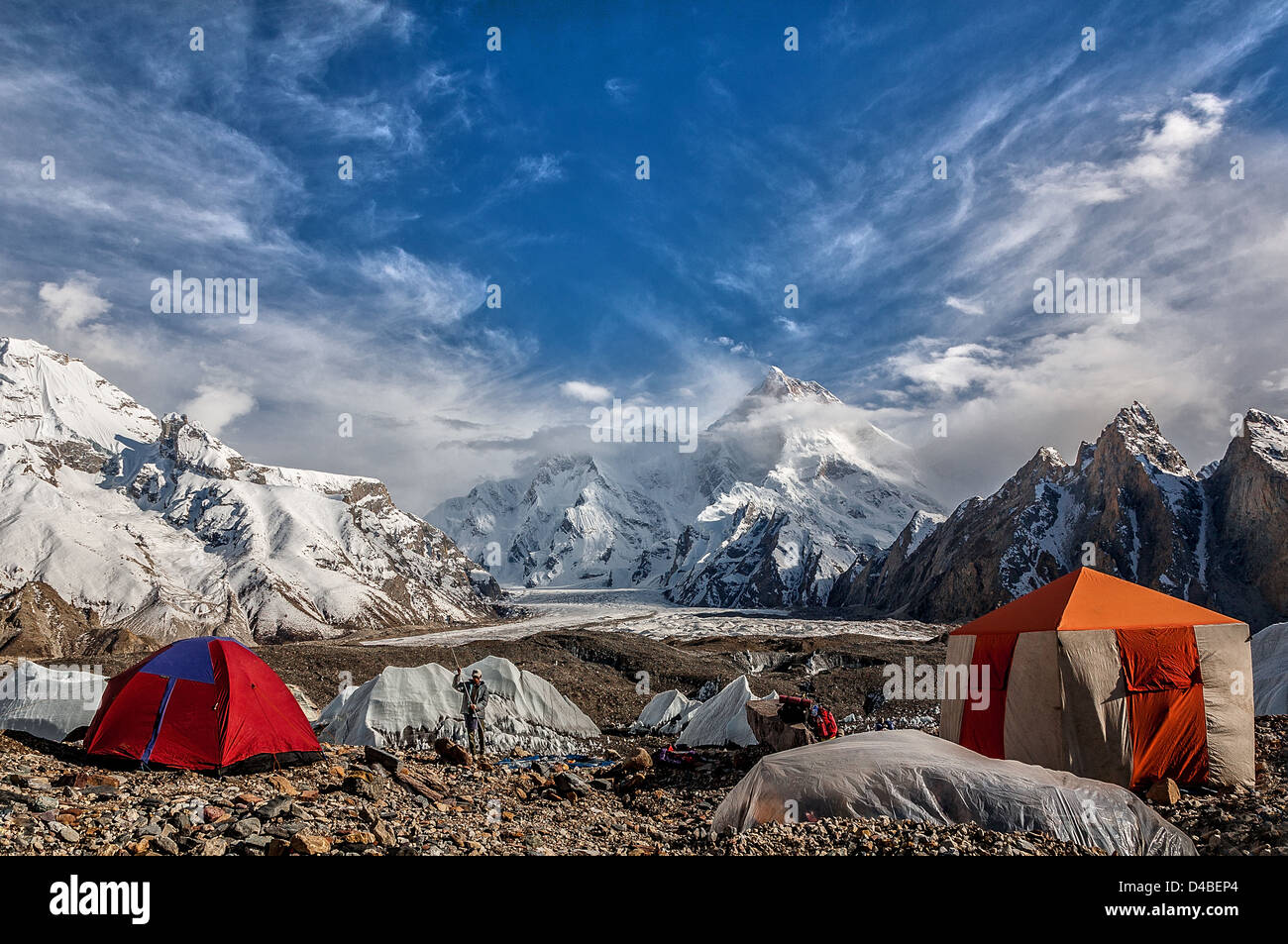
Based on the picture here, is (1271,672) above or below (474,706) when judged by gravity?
above

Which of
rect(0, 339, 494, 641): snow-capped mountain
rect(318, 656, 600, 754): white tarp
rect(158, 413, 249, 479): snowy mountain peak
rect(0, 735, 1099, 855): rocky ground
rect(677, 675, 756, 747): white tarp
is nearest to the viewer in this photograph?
rect(0, 735, 1099, 855): rocky ground

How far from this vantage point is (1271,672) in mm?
21000

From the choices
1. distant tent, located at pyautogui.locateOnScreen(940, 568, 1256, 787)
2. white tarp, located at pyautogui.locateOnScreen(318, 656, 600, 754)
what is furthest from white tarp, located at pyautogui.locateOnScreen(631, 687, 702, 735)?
distant tent, located at pyautogui.locateOnScreen(940, 568, 1256, 787)

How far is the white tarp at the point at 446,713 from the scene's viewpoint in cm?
2103

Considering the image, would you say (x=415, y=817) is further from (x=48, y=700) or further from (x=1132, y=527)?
(x=1132, y=527)

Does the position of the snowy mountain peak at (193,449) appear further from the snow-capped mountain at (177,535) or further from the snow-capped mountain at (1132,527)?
the snow-capped mountain at (1132,527)

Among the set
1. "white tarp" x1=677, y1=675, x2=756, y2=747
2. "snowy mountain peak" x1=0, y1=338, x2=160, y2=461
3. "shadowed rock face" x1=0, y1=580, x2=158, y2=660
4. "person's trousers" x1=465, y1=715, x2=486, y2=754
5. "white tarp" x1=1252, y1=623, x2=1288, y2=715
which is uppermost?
"snowy mountain peak" x1=0, y1=338, x2=160, y2=461

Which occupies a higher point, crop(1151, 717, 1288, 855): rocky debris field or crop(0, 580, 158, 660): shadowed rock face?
crop(1151, 717, 1288, 855): rocky debris field

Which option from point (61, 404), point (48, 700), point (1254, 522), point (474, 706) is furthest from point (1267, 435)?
point (61, 404)

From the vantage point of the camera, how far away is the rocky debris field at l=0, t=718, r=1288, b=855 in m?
7.88

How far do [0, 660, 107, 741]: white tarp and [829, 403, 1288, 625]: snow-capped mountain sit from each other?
77654mm

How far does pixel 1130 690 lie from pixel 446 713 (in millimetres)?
18338

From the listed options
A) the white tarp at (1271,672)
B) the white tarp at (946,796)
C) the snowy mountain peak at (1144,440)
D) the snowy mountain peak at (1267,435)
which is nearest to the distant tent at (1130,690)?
the white tarp at (946,796)

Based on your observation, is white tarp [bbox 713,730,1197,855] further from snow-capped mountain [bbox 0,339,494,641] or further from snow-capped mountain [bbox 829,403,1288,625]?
snow-capped mountain [bbox 0,339,494,641]
